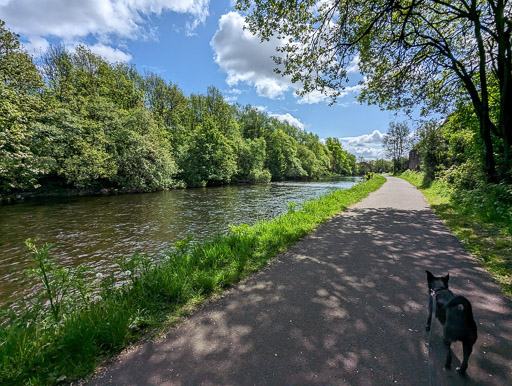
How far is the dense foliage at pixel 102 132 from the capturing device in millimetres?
15836

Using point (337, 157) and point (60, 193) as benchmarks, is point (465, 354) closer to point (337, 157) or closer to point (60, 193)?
point (60, 193)

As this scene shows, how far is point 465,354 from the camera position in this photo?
2012 millimetres

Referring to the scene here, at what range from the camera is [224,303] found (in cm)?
348

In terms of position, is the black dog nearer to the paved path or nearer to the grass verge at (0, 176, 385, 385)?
the paved path

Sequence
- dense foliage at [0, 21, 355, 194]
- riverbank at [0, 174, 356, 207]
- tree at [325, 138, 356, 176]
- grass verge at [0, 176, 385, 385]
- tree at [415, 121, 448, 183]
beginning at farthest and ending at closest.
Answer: tree at [325, 138, 356, 176] < tree at [415, 121, 448, 183] < riverbank at [0, 174, 356, 207] < dense foliage at [0, 21, 355, 194] < grass verge at [0, 176, 385, 385]

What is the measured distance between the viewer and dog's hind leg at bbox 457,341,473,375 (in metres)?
1.97

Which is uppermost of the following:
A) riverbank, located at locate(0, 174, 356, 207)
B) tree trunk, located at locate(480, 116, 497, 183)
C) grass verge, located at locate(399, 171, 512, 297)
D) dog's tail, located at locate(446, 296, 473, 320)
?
tree trunk, located at locate(480, 116, 497, 183)

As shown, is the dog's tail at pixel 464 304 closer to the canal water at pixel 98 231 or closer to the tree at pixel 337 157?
the canal water at pixel 98 231

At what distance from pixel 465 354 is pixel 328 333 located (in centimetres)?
128

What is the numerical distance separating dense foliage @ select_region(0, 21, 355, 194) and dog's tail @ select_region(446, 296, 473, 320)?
1619 centimetres

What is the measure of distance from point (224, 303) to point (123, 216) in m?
12.5

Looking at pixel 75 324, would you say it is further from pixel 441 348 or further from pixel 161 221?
pixel 161 221

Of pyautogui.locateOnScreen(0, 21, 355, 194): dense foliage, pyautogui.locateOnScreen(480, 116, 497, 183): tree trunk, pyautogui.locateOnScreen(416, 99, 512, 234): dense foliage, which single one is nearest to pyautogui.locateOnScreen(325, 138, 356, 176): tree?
pyautogui.locateOnScreen(0, 21, 355, 194): dense foliage

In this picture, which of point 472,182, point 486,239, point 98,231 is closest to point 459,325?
point 486,239
